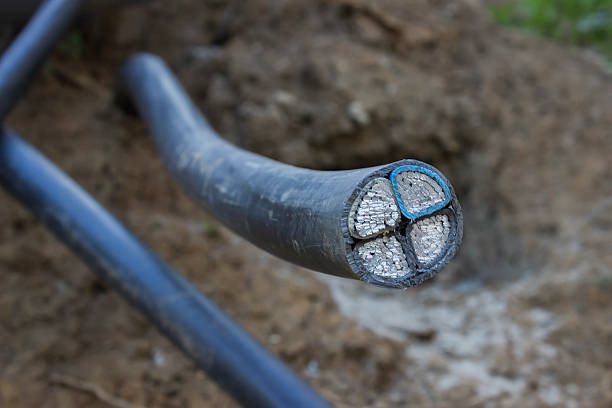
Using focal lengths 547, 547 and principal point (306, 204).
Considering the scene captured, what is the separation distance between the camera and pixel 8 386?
5.51ft

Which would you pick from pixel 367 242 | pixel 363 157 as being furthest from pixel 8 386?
pixel 363 157

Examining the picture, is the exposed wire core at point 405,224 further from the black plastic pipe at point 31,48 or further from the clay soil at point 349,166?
the black plastic pipe at point 31,48

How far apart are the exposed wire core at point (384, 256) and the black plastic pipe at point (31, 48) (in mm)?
1455

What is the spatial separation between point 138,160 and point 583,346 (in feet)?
6.74

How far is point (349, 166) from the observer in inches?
117

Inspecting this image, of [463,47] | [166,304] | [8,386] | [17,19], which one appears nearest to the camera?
[166,304]

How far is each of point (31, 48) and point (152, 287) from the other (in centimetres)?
94

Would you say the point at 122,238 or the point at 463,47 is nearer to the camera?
the point at 122,238

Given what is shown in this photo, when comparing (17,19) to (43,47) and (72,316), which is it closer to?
(43,47)

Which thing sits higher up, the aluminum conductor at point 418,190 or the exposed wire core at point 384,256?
the aluminum conductor at point 418,190

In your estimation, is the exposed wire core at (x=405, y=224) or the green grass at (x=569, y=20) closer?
the exposed wire core at (x=405, y=224)

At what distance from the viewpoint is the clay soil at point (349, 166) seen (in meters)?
1.91

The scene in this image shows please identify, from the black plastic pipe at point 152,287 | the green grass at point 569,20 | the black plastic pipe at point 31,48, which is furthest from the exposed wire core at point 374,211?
the green grass at point 569,20

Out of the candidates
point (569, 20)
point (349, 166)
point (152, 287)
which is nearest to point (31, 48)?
point (152, 287)
